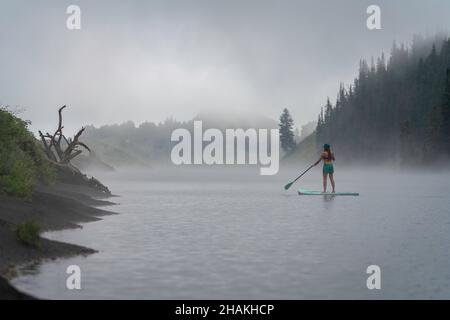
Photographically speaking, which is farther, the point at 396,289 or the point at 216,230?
the point at 216,230

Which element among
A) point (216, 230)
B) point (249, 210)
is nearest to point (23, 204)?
point (216, 230)

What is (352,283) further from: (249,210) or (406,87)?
(406,87)

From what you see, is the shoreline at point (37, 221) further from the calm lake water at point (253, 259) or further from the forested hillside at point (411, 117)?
the forested hillside at point (411, 117)

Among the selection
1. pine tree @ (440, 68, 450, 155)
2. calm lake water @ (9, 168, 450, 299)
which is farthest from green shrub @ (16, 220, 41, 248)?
pine tree @ (440, 68, 450, 155)

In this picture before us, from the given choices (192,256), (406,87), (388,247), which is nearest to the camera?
(192,256)

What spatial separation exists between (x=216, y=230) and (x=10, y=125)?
42.5 feet

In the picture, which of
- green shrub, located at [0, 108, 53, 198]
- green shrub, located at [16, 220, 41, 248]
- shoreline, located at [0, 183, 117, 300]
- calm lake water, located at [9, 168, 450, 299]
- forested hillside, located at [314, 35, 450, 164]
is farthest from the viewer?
forested hillside, located at [314, 35, 450, 164]

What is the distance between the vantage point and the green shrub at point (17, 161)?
23.3 m

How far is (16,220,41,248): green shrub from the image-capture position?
622 inches

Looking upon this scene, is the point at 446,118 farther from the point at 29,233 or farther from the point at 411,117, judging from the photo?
the point at 29,233

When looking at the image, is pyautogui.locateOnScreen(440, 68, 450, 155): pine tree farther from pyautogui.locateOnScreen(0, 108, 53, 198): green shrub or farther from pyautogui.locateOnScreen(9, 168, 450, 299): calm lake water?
pyautogui.locateOnScreen(0, 108, 53, 198): green shrub

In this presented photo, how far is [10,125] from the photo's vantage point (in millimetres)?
30000

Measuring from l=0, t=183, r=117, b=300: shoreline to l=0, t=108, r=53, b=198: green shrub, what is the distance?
2.58 ft
